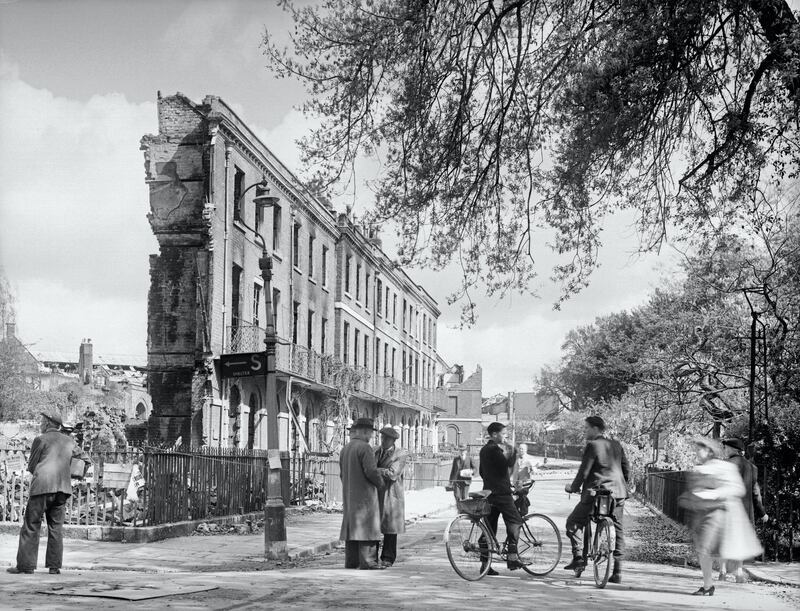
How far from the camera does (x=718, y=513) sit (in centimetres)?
1079

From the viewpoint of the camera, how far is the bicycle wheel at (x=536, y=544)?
38.2 feet

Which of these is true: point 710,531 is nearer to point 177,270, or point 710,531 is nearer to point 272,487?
point 272,487

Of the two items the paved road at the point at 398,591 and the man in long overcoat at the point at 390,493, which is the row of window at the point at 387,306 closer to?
the man in long overcoat at the point at 390,493

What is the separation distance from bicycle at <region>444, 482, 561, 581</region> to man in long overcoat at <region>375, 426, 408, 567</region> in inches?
44.8

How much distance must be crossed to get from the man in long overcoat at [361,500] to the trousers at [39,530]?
315cm

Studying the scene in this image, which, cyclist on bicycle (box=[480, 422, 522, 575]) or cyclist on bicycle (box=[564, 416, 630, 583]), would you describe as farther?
cyclist on bicycle (box=[480, 422, 522, 575])

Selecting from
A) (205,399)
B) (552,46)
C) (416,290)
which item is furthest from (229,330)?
(416,290)

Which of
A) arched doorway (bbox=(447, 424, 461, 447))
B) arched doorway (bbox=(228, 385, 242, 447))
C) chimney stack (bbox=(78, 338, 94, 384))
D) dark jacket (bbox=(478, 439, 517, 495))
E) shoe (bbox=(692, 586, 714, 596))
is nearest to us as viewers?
shoe (bbox=(692, 586, 714, 596))

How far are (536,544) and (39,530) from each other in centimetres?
541

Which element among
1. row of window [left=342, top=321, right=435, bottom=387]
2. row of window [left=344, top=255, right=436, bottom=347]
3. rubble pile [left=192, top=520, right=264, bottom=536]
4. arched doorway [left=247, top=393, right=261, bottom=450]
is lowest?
rubble pile [left=192, top=520, right=264, bottom=536]

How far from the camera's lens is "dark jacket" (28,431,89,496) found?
36.5 ft

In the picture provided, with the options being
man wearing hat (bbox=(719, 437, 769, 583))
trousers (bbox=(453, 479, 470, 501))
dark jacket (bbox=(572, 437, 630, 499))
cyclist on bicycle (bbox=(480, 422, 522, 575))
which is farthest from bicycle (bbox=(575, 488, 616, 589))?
trousers (bbox=(453, 479, 470, 501))

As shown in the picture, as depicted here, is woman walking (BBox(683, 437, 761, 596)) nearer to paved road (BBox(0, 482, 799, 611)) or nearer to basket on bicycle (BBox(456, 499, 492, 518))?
paved road (BBox(0, 482, 799, 611))

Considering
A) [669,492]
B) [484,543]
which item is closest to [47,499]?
[484,543]
